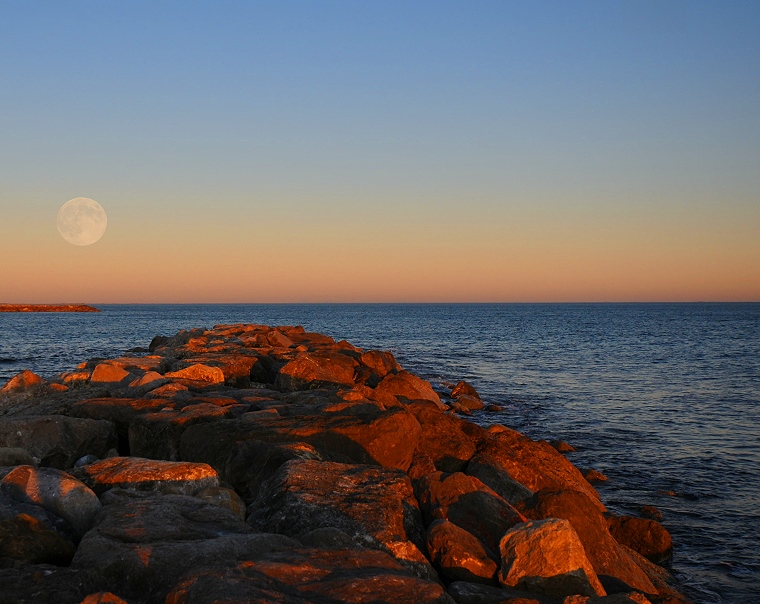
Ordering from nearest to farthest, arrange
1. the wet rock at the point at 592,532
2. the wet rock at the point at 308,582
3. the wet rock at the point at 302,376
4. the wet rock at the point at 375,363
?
the wet rock at the point at 308,582 < the wet rock at the point at 592,532 < the wet rock at the point at 302,376 < the wet rock at the point at 375,363

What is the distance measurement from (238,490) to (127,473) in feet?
4.96

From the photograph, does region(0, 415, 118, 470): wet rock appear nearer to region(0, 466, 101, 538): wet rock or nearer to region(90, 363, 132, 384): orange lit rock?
region(0, 466, 101, 538): wet rock

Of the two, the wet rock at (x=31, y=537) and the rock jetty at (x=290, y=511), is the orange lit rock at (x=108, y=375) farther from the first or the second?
the wet rock at (x=31, y=537)

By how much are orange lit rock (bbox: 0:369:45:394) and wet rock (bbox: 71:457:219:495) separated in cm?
756

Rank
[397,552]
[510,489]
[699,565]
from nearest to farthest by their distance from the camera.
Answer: [397,552], [510,489], [699,565]

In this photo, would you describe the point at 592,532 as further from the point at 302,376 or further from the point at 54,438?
the point at 302,376

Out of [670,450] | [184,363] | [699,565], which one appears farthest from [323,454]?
[670,450]

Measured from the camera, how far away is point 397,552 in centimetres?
570

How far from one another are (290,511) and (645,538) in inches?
238

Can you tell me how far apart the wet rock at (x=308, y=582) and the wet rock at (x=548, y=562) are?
156 cm

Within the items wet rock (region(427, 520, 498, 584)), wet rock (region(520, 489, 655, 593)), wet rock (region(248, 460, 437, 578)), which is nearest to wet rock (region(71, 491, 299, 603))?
wet rock (region(248, 460, 437, 578))

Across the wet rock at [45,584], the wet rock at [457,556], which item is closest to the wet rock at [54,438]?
the wet rock at [45,584]

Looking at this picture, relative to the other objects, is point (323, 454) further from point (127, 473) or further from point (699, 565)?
point (699, 565)

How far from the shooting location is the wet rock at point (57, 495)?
569cm
